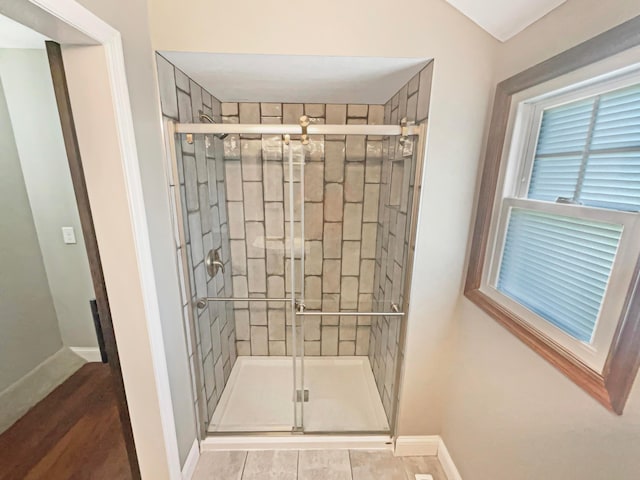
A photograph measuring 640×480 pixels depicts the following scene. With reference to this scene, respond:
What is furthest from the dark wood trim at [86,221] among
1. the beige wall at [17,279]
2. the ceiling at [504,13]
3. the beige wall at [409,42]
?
the ceiling at [504,13]

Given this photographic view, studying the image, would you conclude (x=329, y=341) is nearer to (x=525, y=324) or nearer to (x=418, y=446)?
(x=418, y=446)

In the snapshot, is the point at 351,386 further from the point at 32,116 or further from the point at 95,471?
the point at 32,116

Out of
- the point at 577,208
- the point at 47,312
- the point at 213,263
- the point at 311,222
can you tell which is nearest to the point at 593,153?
the point at 577,208

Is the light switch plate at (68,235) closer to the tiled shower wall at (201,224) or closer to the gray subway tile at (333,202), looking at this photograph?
the tiled shower wall at (201,224)

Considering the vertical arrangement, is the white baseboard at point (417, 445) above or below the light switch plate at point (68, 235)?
below

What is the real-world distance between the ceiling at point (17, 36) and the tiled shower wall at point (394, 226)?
208 centimetres

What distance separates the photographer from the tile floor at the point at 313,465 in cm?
154

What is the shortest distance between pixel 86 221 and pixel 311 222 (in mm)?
1378

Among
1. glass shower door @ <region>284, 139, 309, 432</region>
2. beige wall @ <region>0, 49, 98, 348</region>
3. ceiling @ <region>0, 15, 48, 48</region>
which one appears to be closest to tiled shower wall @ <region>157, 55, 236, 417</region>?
glass shower door @ <region>284, 139, 309, 432</region>

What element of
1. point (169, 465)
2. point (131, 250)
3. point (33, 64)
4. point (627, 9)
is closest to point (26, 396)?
point (169, 465)

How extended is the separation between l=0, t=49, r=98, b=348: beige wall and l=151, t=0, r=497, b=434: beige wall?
1394 millimetres

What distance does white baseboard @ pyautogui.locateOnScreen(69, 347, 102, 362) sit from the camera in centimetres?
228

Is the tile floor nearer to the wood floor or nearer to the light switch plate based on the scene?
the wood floor

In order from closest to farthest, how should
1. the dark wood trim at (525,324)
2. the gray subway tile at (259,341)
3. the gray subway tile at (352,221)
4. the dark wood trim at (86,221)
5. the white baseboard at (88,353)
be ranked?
the dark wood trim at (525,324) → the dark wood trim at (86,221) → the gray subway tile at (352,221) → the white baseboard at (88,353) → the gray subway tile at (259,341)
